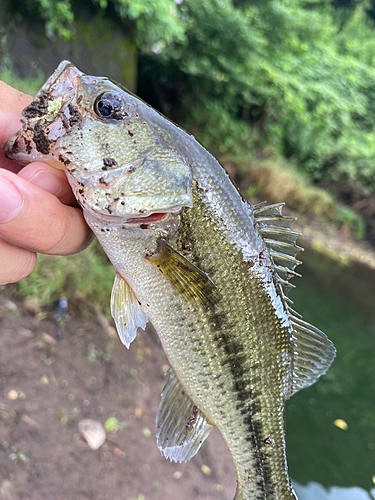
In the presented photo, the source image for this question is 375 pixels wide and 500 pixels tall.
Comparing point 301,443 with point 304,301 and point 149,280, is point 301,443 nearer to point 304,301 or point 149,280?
point 304,301

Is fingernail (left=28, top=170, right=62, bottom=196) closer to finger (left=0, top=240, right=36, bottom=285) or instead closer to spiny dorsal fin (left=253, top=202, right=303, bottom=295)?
finger (left=0, top=240, right=36, bottom=285)

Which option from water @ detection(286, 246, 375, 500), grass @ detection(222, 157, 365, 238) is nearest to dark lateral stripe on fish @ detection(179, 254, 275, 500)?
water @ detection(286, 246, 375, 500)

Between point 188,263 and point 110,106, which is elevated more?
point 110,106

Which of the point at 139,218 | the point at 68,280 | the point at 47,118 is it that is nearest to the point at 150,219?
the point at 139,218

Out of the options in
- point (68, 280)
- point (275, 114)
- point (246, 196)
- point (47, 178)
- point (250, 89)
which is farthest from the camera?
point (275, 114)

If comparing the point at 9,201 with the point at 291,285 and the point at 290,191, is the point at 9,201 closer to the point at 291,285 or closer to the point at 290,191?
the point at 291,285

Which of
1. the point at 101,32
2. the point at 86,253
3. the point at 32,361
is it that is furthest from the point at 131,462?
the point at 101,32

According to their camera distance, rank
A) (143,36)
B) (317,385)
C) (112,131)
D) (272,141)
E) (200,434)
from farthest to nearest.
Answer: (272,141), (143,36), (317,385), (200,434), (112,131)
